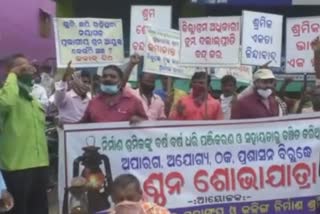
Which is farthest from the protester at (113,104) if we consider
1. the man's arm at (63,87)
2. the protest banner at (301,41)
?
the protest banner at (301,41)

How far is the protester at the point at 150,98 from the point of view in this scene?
332 inches

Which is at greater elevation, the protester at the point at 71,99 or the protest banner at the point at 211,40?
the protest banner at the point at 211,40

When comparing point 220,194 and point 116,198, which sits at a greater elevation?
point 116,198

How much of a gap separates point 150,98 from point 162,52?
0.52m

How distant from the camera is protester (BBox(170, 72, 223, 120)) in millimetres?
8023

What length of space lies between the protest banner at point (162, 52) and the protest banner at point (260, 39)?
73 centimetres

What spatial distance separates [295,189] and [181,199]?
109 centimetres

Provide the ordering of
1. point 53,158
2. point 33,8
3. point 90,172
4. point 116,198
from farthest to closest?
point 33,8
point 53,158
point 90,172
point 116,198

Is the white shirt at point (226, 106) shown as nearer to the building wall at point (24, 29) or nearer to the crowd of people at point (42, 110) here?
the crowd of people at point (42, 110)

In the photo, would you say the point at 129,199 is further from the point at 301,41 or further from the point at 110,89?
the point at 301,41

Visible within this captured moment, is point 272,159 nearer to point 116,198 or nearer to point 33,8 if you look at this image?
point 116,198

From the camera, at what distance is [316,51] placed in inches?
327

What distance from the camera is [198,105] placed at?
814 centimetres

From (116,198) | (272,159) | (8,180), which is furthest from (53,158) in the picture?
(116,198)
